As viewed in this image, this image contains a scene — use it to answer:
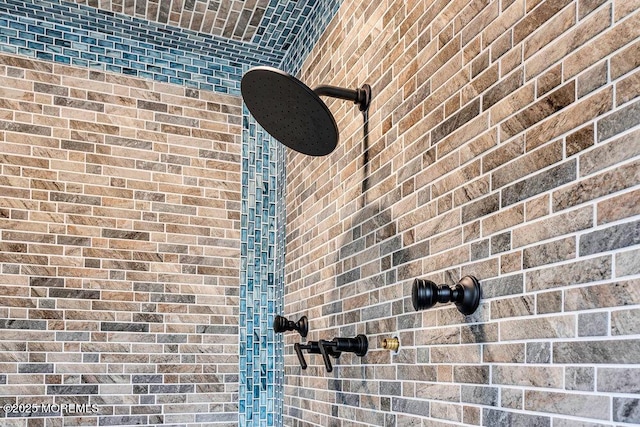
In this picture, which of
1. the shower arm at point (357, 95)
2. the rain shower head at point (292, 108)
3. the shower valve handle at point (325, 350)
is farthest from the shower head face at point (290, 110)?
the shower valve handle at point (325, 350)

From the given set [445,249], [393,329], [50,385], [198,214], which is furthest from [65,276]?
[445,249]

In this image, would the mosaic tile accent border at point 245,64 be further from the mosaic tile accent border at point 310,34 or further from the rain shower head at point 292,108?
the rain shower head at point 292,108

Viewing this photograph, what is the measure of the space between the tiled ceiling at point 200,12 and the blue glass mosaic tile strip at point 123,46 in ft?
0.17

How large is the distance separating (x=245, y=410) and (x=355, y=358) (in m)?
0.98

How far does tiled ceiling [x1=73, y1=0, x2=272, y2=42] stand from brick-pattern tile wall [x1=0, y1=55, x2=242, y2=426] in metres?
0.29

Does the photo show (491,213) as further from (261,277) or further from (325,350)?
(261,277)

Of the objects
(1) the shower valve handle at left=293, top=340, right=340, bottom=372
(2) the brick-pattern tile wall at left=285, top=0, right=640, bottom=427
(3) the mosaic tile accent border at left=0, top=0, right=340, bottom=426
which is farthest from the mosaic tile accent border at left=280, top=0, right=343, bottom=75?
(1) the shower valve handle at left=293, top=340, right=340, bottom=372

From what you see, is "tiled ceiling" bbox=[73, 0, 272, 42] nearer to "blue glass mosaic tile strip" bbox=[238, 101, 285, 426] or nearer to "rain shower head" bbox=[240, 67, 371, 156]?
"blue glass mosaic tile strip" bbox=[238, 101, 285, 426]

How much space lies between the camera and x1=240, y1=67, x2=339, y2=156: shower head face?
1601 millimetres

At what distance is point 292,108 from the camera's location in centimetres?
167

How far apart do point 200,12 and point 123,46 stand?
421 millimetres

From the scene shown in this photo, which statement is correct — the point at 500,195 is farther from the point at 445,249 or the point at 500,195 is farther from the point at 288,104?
the point at 288,104

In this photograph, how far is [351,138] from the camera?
6.65 feet

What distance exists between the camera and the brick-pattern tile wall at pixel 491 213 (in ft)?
3.10
